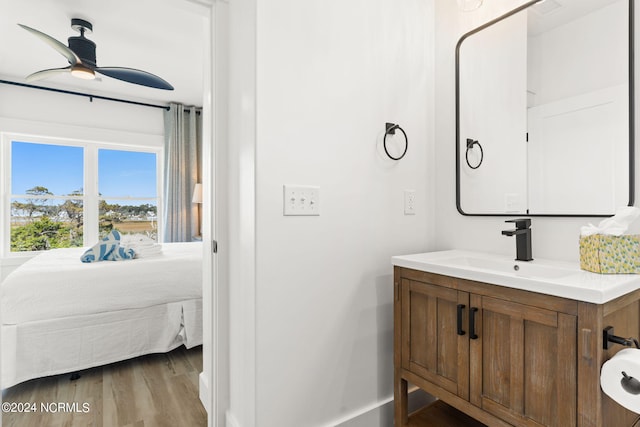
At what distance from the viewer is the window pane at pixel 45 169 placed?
4.04m

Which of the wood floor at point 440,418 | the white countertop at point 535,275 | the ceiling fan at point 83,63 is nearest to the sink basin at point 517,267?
the white countertop at point 535,275

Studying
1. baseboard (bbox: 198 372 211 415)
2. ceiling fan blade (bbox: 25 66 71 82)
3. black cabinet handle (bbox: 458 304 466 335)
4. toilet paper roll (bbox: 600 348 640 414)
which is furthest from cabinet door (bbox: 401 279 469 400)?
ceiling fan blade (bbox: 25 66 71 82)

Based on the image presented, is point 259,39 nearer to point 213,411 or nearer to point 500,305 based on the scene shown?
point 500,305

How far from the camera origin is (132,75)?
3027mm

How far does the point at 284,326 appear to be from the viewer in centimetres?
133

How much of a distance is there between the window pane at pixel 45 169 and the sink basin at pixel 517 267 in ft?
15.7

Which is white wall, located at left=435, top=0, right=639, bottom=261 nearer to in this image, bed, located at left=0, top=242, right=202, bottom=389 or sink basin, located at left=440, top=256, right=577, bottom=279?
sink basin, located at left=440, top=256, right=577, bottom=279

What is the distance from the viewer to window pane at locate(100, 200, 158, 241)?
14.7 feet

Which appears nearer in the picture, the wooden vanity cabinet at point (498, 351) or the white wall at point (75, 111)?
the wooden vanity cabinet at point (498, 351)

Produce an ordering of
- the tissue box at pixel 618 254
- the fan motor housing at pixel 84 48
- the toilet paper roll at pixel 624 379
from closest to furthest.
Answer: the toilet paper roll at pixel 624 379 < the tissue box at pixel 618 254 < the fan motor housing at pixel 84 48

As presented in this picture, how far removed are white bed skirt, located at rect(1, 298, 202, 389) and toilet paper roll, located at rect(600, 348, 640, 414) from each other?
246 cm

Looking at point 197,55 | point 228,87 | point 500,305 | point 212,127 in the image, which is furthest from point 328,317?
point 197,55

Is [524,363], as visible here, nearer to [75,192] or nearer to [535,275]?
[535,275]

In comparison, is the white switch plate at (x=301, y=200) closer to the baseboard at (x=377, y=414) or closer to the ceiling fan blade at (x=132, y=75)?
the baseboard at (x=377, y=414)
